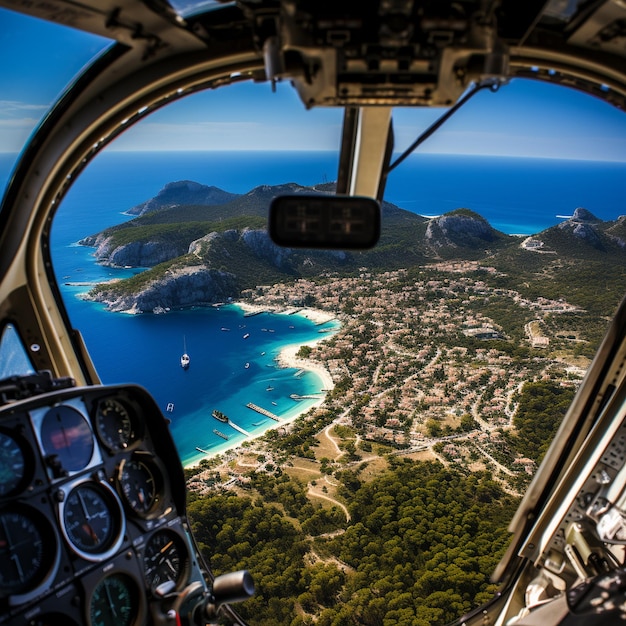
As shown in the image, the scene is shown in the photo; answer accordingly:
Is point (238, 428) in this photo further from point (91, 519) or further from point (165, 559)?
point (91, 519)

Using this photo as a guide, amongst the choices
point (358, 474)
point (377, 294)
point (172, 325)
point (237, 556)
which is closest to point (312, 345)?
point (377, 294)

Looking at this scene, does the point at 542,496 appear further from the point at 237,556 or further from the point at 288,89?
the point at 237,556

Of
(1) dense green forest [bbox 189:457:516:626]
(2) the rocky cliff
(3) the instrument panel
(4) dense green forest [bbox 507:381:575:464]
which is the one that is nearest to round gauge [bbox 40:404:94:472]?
(3) the instrument panel

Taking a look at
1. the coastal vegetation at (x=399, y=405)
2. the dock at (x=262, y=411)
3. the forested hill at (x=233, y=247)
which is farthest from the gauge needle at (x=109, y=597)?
the dock at (x=262, y=411)

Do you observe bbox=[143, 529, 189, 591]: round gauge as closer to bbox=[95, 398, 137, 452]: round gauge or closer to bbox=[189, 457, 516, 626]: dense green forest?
bbox=[95, 398, 137, 452]: round gauge

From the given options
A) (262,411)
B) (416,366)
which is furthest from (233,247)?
(416,366)

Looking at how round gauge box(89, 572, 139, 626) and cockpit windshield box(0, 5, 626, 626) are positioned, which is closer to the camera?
round gauge box(89, 572, 139, 626)
